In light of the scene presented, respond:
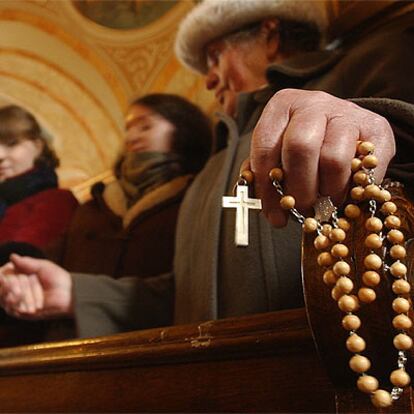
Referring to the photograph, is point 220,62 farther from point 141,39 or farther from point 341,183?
point 341,183

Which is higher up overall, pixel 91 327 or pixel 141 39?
pixel 141 39

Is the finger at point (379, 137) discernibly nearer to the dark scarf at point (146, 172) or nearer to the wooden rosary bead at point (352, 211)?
the wooden rosary bead at point (352, 211)

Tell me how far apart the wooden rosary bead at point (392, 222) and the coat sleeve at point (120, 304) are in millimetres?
629

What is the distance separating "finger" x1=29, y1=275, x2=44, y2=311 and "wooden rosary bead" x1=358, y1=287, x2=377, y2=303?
0.67 meters

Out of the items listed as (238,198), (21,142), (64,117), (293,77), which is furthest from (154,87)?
(238,198)

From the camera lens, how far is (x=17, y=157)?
1.28 m

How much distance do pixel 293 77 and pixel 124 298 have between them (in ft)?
1.46

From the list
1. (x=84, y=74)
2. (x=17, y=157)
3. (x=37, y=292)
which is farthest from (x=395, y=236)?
(x=84, y=74)

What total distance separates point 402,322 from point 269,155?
139 millimetres

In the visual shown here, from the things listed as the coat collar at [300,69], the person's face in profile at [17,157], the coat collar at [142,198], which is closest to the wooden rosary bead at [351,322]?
the coat collar at [300,69]

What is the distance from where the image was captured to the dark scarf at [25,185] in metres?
1.28

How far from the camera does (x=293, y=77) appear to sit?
870 mm

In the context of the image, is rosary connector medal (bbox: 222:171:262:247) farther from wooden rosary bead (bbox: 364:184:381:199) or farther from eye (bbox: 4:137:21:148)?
eye (bbox: 4:137:21:148)

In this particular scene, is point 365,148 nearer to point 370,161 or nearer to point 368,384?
point 370,161
